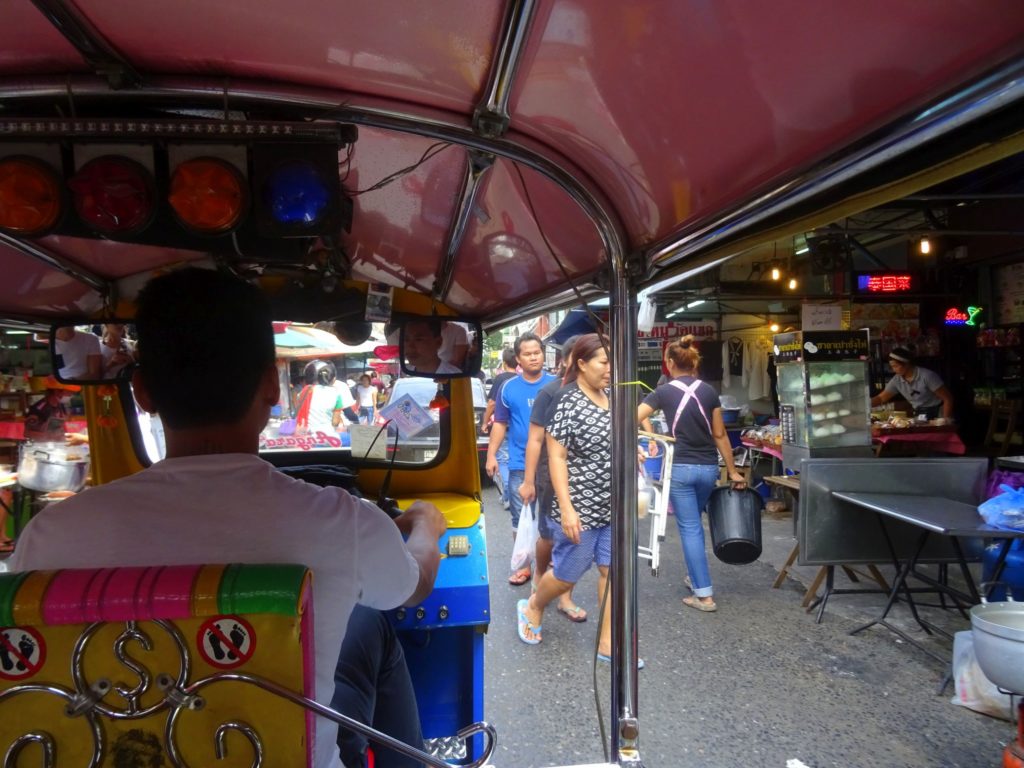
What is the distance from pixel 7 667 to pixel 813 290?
13467 mm

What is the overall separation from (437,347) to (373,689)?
1.65 meters

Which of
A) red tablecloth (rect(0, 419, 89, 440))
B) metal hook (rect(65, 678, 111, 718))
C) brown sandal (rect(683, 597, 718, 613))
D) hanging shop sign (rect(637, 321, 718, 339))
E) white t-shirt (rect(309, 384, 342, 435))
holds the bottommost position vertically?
brown sandal (rect(683, 597, 718, 613))

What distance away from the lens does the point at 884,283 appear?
10.6 metres

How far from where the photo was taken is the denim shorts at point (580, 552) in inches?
159

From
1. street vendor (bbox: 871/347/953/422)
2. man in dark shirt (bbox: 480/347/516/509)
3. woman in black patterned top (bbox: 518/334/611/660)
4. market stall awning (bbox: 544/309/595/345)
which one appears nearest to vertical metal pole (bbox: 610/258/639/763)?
woman in black patterned top (bbox: 518/334/611/660)

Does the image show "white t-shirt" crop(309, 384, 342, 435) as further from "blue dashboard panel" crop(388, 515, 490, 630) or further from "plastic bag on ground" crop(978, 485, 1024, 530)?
"plastic bag on ground" crop(978, 485, 1024, 530)

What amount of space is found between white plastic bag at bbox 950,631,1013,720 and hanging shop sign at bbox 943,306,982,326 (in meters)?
8.77

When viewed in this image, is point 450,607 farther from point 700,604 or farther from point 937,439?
point 937,439

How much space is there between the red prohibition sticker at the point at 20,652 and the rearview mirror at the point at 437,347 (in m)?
2.09

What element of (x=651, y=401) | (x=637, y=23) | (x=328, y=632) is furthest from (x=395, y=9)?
(x=651, y=401)

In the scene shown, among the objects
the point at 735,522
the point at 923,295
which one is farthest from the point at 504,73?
the point at 923,295

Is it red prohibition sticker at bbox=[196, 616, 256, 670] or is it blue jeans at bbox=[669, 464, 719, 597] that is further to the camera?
blue jeans at bbox=[669, 464, 719, 597]

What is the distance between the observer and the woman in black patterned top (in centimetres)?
402

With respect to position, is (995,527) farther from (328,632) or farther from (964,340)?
(964,340)
